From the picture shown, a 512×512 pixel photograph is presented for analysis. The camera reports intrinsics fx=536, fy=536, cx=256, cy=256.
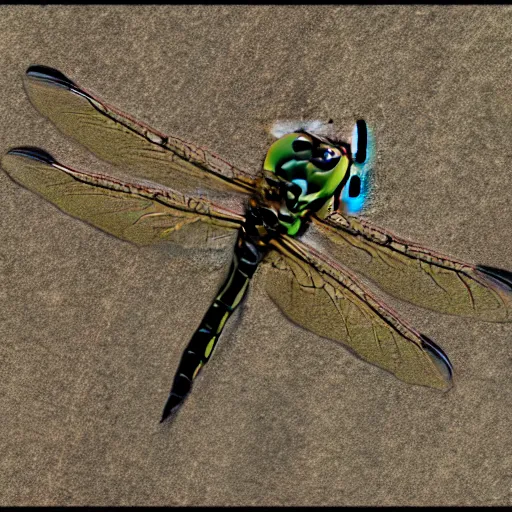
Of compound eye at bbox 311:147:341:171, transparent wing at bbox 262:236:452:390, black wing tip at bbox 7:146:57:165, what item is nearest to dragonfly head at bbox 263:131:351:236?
compound eye at bbox 311:147:341:171

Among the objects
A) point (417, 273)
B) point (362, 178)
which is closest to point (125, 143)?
point (362, 178)

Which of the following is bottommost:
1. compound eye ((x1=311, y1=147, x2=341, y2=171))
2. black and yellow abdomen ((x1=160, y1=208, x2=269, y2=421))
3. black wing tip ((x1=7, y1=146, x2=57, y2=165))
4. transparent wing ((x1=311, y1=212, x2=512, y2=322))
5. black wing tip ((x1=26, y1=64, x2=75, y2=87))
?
black and yellow abdomen ((x1=160, y1=208, x2=269, y2=421))

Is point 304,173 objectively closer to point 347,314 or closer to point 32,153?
point 347,314

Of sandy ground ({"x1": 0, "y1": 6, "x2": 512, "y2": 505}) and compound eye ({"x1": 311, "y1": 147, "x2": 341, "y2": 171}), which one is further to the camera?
sandy ground ({"x1": 0, "y1": 6, "x2": 512, "y2": 505})

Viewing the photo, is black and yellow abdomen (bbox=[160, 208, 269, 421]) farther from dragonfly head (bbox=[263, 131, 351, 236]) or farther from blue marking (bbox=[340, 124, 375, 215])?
blue marking (bbox=[340, 124, 375, 215])

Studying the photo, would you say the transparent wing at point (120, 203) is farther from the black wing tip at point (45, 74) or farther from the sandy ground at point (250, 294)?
the black wing tip at point (45, 74)

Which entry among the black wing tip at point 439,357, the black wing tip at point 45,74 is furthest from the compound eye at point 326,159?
the black wing tip at point 45,74

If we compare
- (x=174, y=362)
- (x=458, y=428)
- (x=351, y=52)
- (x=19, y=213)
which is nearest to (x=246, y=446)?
(x=174, y=362)
